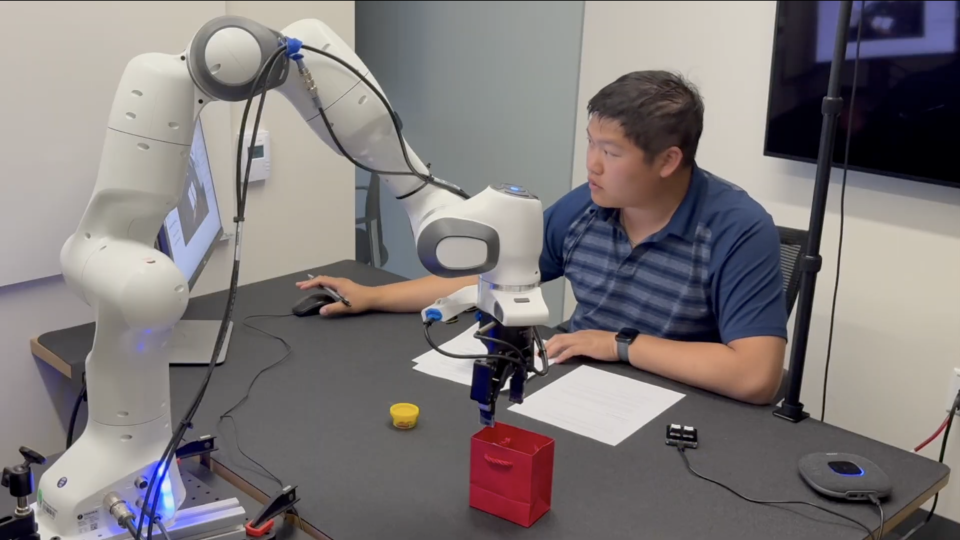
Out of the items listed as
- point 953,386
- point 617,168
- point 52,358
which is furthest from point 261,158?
point 953,386

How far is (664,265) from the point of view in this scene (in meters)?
1.72

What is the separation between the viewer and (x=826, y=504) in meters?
1.17

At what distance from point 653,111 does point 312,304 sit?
832mm

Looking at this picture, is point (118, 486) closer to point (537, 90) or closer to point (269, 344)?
point (269, 344)

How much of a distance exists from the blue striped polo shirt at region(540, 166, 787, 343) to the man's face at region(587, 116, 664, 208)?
0.35 ft

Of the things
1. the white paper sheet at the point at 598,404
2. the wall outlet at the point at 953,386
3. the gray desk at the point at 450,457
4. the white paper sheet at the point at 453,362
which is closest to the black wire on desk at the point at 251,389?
the gray desk at the point at 450,457

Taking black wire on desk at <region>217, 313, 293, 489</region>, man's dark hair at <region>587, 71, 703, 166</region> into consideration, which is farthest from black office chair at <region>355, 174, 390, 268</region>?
man's dark hair at <region>587, 71, 703, 166</region>

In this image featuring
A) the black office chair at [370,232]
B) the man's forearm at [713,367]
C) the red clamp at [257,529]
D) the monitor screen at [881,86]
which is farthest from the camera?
the black office chair at [370,232]

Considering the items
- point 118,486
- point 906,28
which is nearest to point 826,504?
point 118,486

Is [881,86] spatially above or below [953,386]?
above

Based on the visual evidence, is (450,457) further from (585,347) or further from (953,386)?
(953,386)

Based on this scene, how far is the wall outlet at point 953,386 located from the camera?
2203 mm

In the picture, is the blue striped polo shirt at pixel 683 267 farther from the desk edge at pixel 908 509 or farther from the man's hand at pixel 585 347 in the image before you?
the desk edge at pixel 908 509

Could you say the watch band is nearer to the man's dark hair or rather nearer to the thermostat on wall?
the man's dark hair
